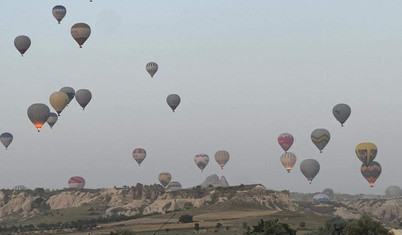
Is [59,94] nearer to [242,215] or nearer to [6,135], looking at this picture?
[6,135]

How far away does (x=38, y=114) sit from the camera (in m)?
150

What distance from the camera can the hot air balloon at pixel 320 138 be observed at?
173375mm

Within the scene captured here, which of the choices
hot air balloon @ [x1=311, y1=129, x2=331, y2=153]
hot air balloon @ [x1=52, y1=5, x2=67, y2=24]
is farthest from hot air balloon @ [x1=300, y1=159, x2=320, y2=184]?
hot air balloon @ [x1=52, y1=5, x2=67, y2=24]

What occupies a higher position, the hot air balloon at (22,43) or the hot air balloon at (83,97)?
the hot air balloon at (22,43)

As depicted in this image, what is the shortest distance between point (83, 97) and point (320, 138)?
62.8 metres

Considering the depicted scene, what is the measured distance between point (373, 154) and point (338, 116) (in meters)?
17.0

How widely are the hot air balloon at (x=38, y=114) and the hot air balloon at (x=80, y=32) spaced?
58.4ft

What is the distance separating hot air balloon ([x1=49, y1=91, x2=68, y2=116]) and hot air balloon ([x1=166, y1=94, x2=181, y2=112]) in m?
38.0

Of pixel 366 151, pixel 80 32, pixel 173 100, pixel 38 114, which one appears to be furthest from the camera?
pixel 173 100

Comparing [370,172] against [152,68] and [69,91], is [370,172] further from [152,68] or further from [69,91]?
[69,91]

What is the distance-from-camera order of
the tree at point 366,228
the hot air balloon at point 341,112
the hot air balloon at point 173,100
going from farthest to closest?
the hot air balloon at point 173,100 < the hot air balloon at point 341,112 < the tree at point 366,228

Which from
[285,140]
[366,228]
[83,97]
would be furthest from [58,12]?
[366,228]

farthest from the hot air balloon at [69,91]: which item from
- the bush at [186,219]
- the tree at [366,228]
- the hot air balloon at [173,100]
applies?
the tree at [366,228]

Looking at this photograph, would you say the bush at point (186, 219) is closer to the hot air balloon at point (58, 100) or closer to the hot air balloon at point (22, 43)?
the hot air balloon at point (58, 100)
